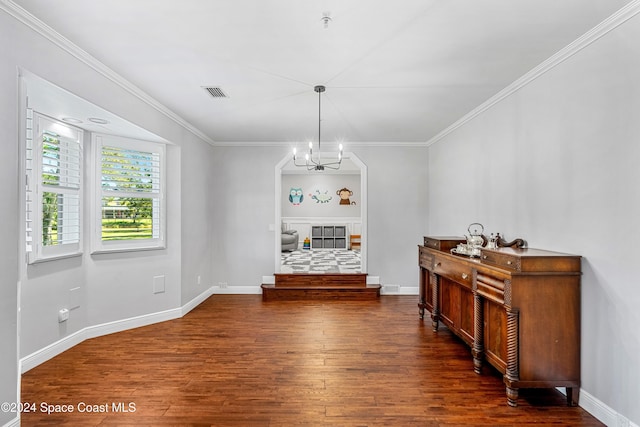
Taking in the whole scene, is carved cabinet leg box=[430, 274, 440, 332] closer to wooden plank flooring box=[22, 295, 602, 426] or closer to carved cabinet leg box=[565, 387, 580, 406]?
wooden plank flooring box=[22, 295, 602, 426]

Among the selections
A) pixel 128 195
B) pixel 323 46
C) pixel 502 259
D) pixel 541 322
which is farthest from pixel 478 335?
pixel 128 195

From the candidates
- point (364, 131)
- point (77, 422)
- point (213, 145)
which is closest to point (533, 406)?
point (77, 422)

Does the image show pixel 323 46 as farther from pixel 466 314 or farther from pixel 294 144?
pixel 294 144

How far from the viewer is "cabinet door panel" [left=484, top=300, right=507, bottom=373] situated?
254 centimetres

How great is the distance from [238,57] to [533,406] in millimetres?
3519

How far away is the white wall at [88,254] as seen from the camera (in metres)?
2.05

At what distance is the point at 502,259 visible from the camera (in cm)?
258

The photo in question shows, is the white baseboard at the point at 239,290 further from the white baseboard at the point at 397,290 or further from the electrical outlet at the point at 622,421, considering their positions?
the electrical outlet at the point at 622,421

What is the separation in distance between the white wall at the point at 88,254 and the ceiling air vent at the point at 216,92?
0.80 metres

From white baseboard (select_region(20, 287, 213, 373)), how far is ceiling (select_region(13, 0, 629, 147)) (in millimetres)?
2649

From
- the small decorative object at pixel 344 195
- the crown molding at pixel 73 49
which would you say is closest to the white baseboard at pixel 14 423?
the crown molding at pixel 73 49

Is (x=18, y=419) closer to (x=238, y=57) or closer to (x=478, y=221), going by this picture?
(x=238, y=57)

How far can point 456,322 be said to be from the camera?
136 inches

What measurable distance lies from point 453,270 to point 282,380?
6.61 ft
